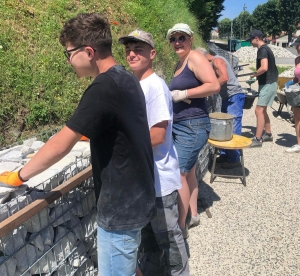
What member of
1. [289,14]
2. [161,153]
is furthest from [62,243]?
[289,14]

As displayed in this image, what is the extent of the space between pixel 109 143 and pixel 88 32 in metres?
0.55

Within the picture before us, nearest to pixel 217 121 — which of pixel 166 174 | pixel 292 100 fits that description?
pixel 292 100

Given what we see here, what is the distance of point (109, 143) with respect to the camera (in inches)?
68.9

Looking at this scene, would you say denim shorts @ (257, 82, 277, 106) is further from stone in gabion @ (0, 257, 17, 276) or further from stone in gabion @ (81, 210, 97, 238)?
stone in gabion @ (0, 257, 17, 276)

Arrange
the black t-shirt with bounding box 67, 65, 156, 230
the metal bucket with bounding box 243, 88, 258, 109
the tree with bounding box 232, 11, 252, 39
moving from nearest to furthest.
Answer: the black t-shirt with bounding box 67, 65, 156, 230, the metal bucket with bounding box 243, 88, 258, 109, the tree with bounding box 232, 11, 252, 39

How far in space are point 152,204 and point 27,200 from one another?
0.73 meters

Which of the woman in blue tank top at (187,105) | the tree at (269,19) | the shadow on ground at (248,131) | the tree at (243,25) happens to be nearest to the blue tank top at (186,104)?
the woman in blue tank top at (187,105)

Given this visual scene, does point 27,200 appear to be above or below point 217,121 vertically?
above

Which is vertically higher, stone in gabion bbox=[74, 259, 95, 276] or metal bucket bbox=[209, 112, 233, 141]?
metal bucket bbox=[209, 112, 233, 141]

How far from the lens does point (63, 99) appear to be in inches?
214


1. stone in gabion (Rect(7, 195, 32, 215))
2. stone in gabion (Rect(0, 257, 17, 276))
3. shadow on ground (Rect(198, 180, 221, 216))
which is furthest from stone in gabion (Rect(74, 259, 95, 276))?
shadow on ground (Rect(198, 180, 221, 216))

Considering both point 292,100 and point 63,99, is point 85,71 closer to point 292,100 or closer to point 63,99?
point 63,99

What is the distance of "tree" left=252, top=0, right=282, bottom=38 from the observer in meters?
88.5

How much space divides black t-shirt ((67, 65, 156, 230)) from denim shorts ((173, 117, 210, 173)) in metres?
1.23
